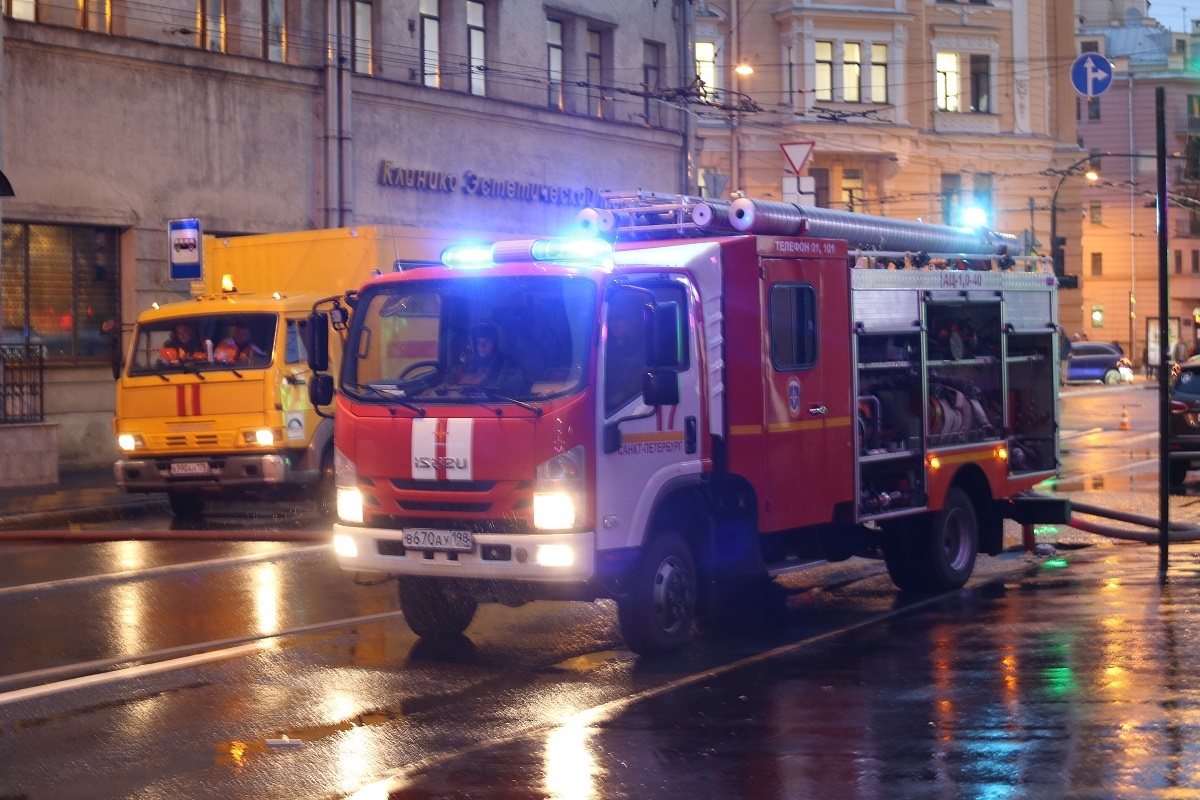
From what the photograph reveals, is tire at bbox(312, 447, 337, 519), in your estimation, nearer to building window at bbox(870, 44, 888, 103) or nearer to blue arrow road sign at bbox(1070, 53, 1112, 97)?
blue arrow road sign at bbox(1070, 53, 1112, 97)

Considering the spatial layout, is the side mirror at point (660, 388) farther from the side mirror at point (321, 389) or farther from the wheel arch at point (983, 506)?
the wheel arch at point (983, 506)

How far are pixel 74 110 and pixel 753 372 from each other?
57.1 ft

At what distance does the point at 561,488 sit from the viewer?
9.05 m

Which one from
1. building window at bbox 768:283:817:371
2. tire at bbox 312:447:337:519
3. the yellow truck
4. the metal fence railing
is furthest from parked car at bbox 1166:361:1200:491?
the metal fence railing

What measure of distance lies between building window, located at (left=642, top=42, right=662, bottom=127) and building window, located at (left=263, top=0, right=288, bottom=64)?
415 inches

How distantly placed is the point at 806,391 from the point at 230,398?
8211 mm

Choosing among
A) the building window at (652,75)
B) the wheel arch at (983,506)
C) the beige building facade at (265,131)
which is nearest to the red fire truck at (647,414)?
the wheel arch at (983,506)

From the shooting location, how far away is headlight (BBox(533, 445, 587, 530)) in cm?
904

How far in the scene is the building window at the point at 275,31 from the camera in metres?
27.9

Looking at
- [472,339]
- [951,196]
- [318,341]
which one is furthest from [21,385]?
[951,196]

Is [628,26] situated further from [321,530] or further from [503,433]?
[503,433]

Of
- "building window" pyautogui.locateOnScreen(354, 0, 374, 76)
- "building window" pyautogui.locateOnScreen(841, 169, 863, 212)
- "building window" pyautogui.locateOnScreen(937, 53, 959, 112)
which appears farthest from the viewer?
"building window" pyautogui.locateOnScreen(937, 53, 959, 112)

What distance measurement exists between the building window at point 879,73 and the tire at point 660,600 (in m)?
46.7

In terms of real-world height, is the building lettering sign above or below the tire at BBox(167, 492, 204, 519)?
above
